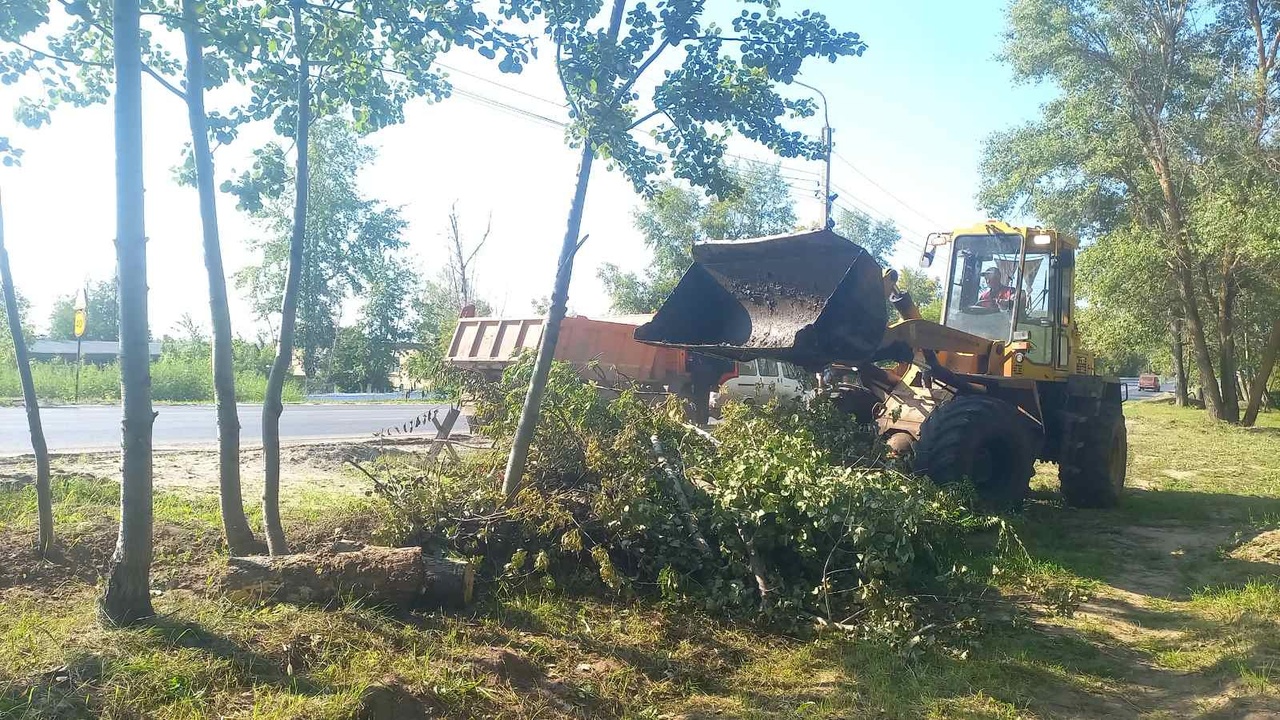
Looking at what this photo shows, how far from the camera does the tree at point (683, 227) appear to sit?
33969 millimetres

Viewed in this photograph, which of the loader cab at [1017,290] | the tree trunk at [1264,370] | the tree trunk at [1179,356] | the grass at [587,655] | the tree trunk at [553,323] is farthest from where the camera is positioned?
the tree trunk at [1179,356]

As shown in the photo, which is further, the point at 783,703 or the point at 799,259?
the point at 799,259

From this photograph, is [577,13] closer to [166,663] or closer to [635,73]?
[635,73]

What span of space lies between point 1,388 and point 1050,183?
2968 centimetres

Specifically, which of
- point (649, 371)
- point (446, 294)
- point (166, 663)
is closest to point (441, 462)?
point (166, 663)

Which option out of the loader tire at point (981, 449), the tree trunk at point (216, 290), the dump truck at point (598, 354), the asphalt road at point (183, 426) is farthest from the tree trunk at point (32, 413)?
the dump truck at point (598, 354)

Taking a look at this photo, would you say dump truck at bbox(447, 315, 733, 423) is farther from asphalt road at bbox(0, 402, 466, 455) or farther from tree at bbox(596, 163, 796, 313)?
tree at bbox(596, 163, 796, 313)

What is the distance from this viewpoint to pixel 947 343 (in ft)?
24.6

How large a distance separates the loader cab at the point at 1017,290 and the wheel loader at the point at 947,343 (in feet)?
0.05

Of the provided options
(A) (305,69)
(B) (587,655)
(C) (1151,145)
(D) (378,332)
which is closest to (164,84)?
(A) (305,69)

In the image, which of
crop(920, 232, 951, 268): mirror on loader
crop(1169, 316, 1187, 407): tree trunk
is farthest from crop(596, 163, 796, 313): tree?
crop(920, 232, 951, 268): mirror on loader

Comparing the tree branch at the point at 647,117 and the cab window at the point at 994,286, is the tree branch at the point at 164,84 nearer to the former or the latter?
the tree branch at the point at 647,117

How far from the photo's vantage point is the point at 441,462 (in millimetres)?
6242

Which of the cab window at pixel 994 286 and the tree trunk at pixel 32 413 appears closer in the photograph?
the tree trunk at pixel 32 413
